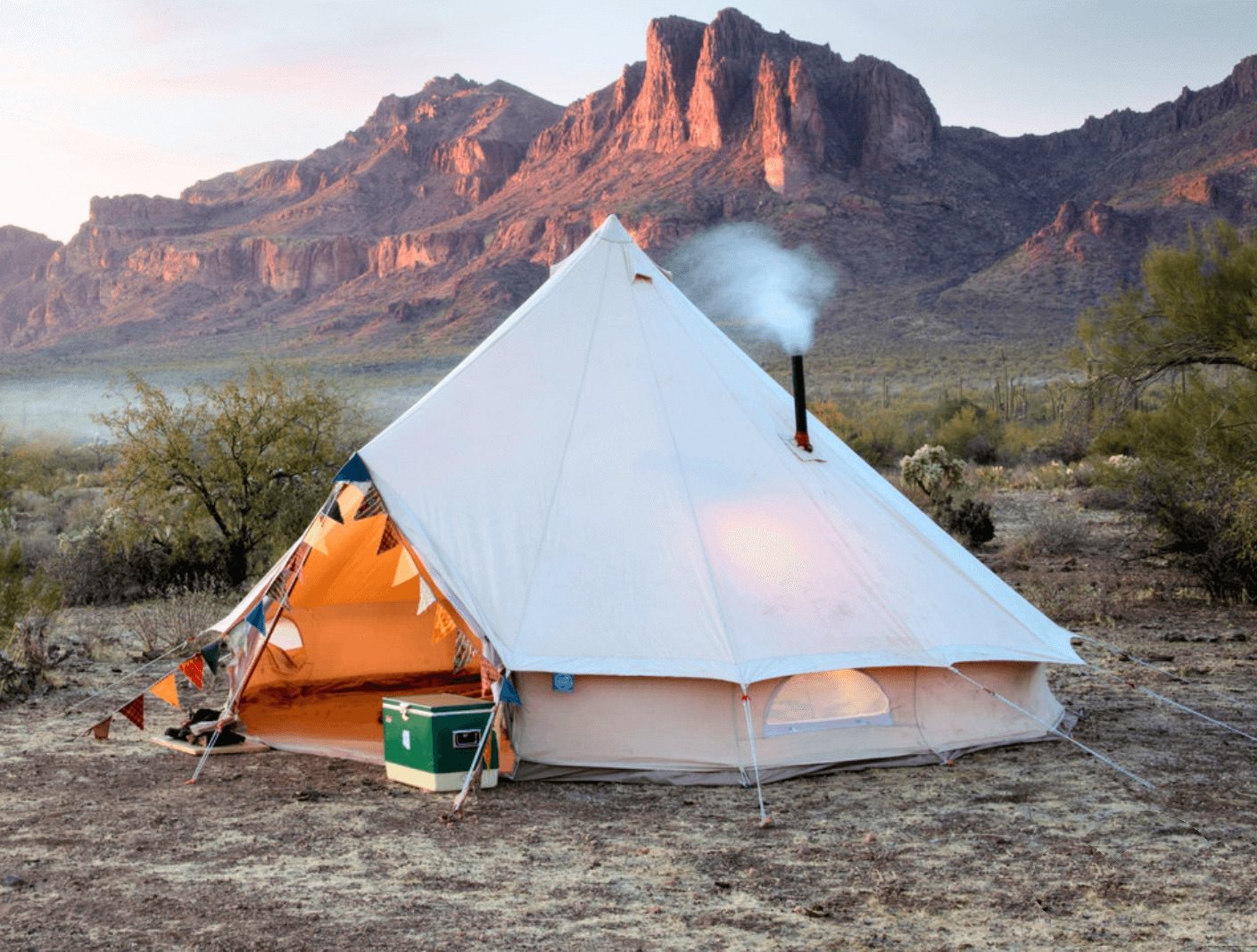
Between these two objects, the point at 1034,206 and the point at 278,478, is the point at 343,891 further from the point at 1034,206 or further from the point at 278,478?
the point at 1034,206

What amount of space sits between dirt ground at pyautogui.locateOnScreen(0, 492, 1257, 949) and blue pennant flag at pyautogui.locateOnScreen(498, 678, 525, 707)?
53 centimetres

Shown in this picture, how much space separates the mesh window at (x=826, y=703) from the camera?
8156mm

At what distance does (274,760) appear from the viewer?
8828mm

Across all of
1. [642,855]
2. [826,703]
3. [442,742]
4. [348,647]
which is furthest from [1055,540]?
[642,855]

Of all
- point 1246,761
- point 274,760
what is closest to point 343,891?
point 274,760

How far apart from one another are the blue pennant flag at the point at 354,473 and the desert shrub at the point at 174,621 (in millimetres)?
4604

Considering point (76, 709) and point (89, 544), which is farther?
point (89, 544)

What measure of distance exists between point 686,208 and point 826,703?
7163 centimetres

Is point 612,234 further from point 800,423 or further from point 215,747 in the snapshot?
point 215,747

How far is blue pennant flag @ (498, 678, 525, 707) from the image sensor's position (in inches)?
308

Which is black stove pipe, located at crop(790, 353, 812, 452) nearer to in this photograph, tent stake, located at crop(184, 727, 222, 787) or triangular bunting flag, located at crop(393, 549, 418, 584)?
triangular bunting flag, located at crop(393, 549, 418, 584)

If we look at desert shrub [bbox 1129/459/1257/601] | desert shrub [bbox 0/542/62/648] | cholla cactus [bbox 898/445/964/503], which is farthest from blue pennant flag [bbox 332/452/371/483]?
cholla cactus [bbox 898/445/964/503]

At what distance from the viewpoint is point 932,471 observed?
77.5ft

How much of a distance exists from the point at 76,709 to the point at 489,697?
4247 millimetres
